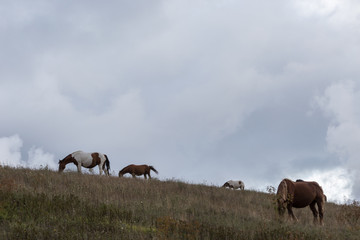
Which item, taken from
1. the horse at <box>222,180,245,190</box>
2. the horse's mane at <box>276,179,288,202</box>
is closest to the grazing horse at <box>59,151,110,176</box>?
the horse at <box>222,180,245,190</box>

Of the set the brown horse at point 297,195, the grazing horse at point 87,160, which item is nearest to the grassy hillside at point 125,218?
the brown horse at point 297,195

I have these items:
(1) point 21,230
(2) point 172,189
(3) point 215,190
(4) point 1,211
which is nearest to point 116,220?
(1) point 21,230

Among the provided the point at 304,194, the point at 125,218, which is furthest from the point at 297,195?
the point at 125,218

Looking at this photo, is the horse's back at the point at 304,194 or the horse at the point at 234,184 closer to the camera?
the horse's back at the point at 304,194

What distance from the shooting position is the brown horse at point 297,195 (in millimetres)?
11952

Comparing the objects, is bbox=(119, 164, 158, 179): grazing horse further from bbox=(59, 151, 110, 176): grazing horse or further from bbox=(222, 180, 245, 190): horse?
bbox=(222, 180, 245, 190): horse

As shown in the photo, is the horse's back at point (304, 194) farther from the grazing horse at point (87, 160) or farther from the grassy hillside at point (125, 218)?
the grazing horse at point (87, 160)

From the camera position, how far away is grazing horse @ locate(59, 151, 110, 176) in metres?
21.9

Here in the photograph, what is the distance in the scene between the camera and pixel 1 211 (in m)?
8.91

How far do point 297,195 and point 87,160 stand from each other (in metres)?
14.0

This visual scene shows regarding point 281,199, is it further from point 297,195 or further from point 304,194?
point 304,194

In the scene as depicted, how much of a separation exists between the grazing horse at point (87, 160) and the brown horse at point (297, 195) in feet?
43.8

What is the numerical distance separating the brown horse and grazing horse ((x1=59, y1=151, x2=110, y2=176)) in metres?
13.4

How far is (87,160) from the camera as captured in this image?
74.8ft
